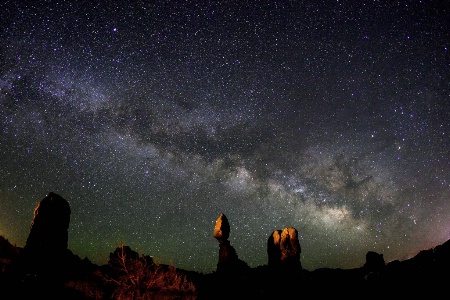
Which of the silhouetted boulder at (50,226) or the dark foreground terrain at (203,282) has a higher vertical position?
the silhouetted boulder at (50,226)

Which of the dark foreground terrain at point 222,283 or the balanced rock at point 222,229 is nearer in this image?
the dark foreground terrain at point 222,283

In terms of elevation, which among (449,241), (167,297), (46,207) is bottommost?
(167,297)

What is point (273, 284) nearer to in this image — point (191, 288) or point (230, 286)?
point (230, 286)

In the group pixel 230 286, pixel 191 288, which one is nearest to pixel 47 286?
pixel 191 288

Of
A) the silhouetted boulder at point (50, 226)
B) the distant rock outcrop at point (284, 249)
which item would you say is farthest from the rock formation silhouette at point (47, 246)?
the distant rock outcrop at point (284, 249)

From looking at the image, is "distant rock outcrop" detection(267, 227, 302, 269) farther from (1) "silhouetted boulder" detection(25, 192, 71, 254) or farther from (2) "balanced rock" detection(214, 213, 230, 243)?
(1) "silhouetted boulder" detection(25, 192, 71, 254)

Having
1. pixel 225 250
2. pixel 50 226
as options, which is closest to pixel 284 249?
pixel 225 250

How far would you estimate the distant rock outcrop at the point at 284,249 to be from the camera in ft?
122

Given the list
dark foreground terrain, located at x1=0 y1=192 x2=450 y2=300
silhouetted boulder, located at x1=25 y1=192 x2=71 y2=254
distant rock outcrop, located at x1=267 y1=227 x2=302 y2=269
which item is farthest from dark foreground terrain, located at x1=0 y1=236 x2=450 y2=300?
silhouetted boulder, located at x1=25 y1=192 x2=71 y2=254

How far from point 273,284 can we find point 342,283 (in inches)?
337

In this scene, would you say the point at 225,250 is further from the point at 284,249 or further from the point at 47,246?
the point at 47,246

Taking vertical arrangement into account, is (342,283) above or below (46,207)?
below

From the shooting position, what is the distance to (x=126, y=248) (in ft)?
149

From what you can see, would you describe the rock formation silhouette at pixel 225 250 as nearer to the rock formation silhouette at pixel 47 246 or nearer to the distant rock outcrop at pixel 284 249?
the distant rock outcrop at pixel 284 249
